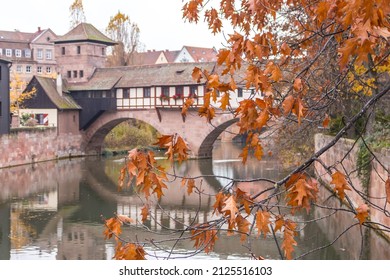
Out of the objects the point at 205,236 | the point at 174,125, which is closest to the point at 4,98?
the point at 174,125

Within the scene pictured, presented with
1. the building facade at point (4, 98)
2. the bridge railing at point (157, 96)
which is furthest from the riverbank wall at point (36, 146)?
the bridge railing at point (157, 96)

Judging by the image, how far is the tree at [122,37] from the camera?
45.6m

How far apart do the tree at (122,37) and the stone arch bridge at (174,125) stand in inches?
395

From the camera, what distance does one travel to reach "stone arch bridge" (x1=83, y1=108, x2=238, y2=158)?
33.3m

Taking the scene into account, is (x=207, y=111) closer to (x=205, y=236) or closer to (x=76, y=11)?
(x=205, y=236)

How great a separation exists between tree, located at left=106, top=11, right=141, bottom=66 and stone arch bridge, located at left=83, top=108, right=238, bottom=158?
395 inches

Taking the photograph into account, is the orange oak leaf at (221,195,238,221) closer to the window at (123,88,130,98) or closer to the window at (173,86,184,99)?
the window at (173,86,184,99)

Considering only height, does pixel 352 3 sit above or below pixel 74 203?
above

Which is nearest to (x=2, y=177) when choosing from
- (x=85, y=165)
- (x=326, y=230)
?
(x=85, y=165)

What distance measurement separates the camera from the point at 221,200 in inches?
145

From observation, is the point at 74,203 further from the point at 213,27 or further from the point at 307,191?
the point at 307,191

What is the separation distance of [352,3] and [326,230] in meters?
11.7

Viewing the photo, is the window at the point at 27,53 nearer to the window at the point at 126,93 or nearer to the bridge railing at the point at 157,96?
the bridge railing at the point at 157,96

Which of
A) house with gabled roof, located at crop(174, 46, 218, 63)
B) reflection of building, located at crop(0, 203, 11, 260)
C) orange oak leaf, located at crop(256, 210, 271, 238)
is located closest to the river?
reflection of building, located at crop(0, 203, 11, 260)
